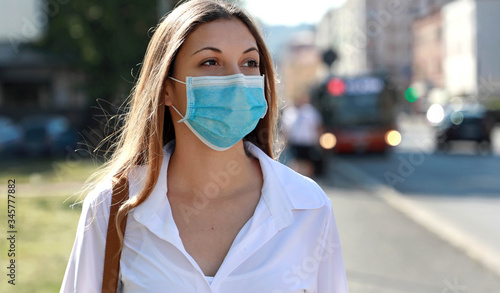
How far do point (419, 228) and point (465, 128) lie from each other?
17.2m

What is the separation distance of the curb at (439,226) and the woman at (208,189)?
17.4ft

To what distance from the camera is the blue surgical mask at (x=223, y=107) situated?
2.36 meters

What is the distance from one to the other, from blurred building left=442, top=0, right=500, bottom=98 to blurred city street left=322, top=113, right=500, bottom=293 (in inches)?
429

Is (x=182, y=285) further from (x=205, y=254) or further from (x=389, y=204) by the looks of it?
(x=389, y=204)

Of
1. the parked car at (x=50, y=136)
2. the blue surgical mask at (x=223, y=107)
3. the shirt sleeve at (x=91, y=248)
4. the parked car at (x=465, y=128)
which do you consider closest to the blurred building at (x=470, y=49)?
the parked car at (x=465, y=128)

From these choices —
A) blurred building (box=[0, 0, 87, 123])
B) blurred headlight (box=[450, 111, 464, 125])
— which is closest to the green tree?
blurred building (box=[0, 0, 87, 123])

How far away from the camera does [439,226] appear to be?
9.45 m

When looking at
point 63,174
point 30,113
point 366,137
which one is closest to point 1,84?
point 30,113

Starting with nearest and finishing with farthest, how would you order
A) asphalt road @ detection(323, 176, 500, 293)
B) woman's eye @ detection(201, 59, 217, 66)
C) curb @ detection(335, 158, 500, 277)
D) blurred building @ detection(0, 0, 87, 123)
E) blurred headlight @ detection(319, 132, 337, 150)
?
woman's eye @ detection(201, 59, 217, 66) < asphalt road @ detection(323, 176, 500, 293) < curb @ detection(335, 158, 500, 277) < blurred headlight @ detection(319, 132, 337, 150) < blurred building @ detection(0, 0, 87, 123)

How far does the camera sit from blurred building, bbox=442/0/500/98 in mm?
30289

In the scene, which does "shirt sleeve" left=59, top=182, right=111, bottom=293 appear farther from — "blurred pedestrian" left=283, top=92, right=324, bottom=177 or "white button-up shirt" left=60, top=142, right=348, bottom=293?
"blurred pedestrian" left=283, top=92, right=324, bottom=177

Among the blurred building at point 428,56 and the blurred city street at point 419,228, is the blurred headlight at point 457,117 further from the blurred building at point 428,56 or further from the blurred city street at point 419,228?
the blurred building at point 428,56

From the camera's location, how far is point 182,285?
205 centimetres

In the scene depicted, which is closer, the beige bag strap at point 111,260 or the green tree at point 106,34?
the beige bag strap at point 111,260
